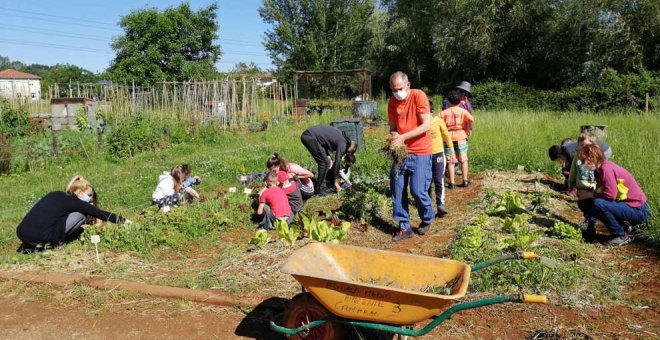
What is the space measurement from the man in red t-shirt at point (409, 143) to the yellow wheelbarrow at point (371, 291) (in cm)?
197

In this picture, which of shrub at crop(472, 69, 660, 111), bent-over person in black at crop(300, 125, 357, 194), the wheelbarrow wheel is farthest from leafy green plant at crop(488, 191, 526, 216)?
shrub at crop(472, 69, 660, 111)

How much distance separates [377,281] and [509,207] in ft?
9.97

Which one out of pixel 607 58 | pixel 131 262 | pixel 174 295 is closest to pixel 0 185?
pixel 131 262

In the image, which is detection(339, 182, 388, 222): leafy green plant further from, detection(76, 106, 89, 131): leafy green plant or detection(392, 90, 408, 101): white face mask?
detection(76, 106, 89, 131): leafy green plant

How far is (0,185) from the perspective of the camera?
10195 millimetres

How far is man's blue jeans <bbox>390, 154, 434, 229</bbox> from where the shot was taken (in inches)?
219

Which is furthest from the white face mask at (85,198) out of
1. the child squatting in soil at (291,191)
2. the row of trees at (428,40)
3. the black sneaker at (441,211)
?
the row of trees at (428,40)

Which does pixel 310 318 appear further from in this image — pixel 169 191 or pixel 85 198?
pixel 169 191

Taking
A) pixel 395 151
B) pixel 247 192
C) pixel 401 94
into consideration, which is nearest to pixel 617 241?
pixel 395 151

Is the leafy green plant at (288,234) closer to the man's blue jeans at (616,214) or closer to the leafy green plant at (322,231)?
the leafy green plant at (322,231)

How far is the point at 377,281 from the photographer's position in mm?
3672

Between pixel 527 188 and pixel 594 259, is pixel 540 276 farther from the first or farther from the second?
pixel 527 188

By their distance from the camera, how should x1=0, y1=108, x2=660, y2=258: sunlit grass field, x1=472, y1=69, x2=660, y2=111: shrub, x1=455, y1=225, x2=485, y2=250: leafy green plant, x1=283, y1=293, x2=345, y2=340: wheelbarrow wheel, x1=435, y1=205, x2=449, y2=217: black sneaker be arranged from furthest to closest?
1. x1=472, y1=69, x2=660, y2=111: shrub
2. x1=0, y1=108, x2=660, y2=258: sunlit grass field
3. x1=435, y1=205, x2=449, y2=217: black sneaker
4. x1=455, y1=225, x2=485, y2=250: leafy green plant
5. x1=283, y1=293, x2=345, y2=340: wheelbarrow wheel

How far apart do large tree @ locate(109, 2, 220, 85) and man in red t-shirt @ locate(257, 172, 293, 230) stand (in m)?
34.6
